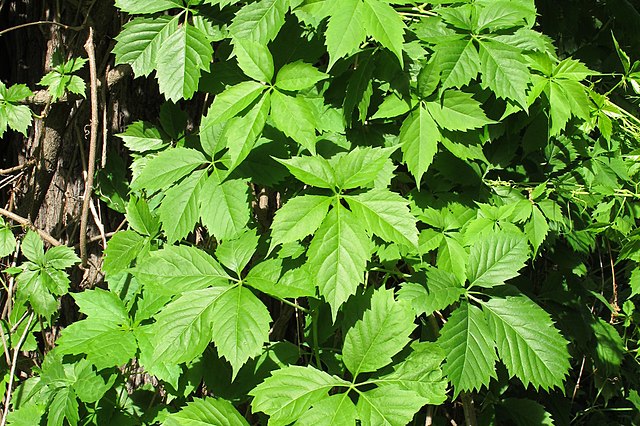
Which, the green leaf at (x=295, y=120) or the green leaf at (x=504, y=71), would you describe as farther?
the green leaf at (x=504, y=71)

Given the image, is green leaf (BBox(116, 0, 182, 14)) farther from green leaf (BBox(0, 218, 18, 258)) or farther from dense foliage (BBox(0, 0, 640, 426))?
green leaf (BBox(0, 218, 18, 258))

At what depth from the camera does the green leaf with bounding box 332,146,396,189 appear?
139cm

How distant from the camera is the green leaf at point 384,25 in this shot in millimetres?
1356

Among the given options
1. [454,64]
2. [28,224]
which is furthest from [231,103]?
[28,224]

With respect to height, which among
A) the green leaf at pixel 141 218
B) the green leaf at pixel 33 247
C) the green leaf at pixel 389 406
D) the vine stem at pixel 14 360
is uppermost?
the green leaf at pixel 141 218

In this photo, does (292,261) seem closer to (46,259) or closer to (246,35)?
(246,35)

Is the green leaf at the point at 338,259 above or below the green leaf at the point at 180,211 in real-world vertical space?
below

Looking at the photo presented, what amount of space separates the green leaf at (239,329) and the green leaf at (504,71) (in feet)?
2.59

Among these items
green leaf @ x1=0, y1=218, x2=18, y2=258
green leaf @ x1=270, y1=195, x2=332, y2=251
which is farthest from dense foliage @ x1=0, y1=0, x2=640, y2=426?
green leaf @ x1=0, y1=218, x2=18, y2=258

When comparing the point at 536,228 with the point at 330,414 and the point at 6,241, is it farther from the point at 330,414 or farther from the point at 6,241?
the point at 6,241

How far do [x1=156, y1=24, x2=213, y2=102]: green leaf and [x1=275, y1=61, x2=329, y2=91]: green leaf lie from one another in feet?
0.91

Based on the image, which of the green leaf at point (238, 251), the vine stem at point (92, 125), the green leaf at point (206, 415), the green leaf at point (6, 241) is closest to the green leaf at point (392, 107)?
the green leaf at point (238, 251)

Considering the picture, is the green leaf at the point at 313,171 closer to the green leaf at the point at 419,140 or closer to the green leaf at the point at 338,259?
the green leaf at the point at 338,259

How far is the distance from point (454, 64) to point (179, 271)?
0.85 metres
